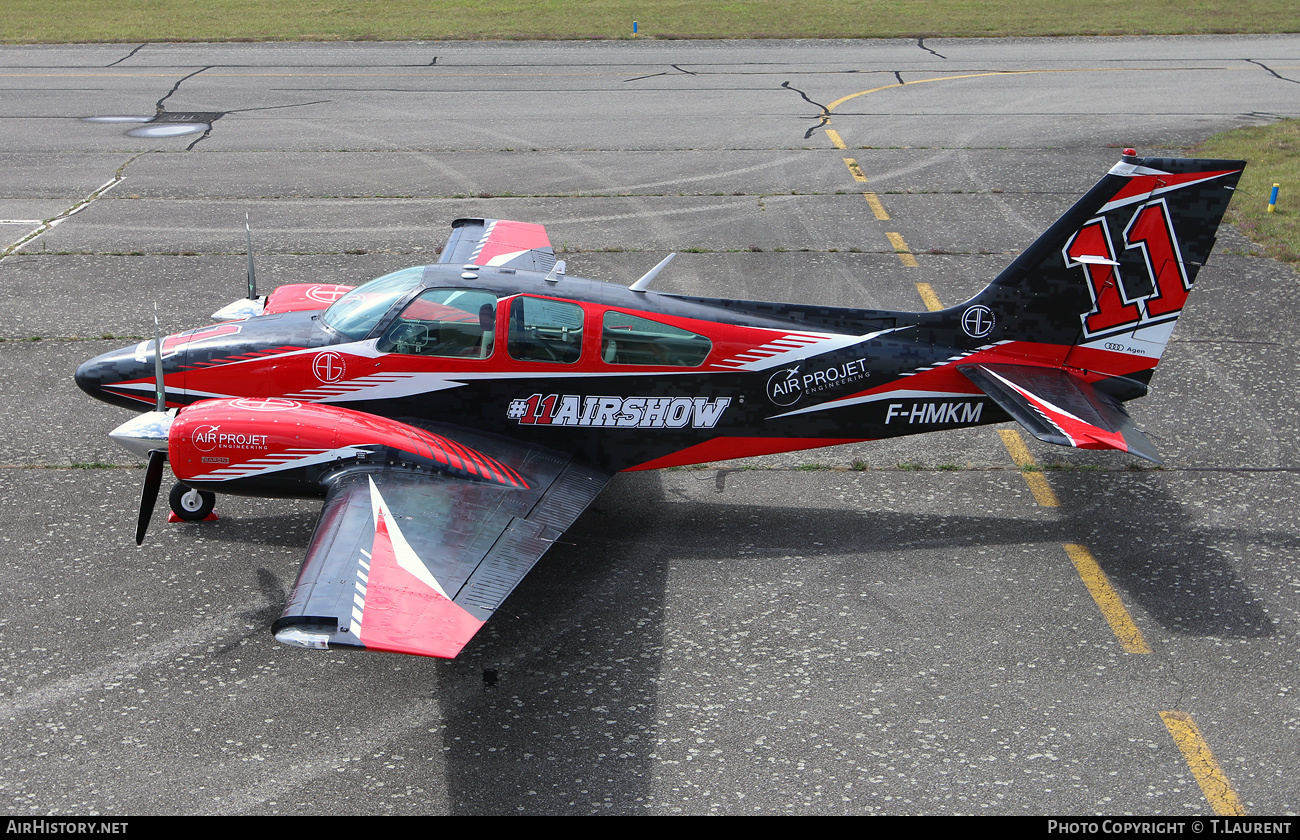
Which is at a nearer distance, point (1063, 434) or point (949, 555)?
point (1063, 434)

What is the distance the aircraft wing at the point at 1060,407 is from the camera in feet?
27.3

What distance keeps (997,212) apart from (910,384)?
32.6 ft

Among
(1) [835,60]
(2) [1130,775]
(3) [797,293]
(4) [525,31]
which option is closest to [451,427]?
(2) [1130,775]

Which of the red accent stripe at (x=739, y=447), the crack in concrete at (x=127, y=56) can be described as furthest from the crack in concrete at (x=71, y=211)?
the red accent stripe at (x=739, y=447)

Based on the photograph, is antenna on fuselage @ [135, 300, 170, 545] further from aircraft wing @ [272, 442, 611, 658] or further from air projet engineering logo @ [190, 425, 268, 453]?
aircraft wing @ [272, 442, 611, 658]

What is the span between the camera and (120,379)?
948cm

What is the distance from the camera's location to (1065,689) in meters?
7.65

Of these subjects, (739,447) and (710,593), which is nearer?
(710,593)

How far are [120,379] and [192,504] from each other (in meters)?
1.31

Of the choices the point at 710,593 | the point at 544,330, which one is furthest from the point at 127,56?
the point at 710,593

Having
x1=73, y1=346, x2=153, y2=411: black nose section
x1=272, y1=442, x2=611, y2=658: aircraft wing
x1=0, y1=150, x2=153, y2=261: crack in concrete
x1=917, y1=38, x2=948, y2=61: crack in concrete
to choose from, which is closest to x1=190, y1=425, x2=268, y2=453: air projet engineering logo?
x1=272, y1=442, x2=611, y2=658: aircraft wing

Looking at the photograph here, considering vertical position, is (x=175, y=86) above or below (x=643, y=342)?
below

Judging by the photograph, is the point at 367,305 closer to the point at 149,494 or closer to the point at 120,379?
the point at 120,379

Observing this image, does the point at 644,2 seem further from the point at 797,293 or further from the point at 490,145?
the point at 797,293
